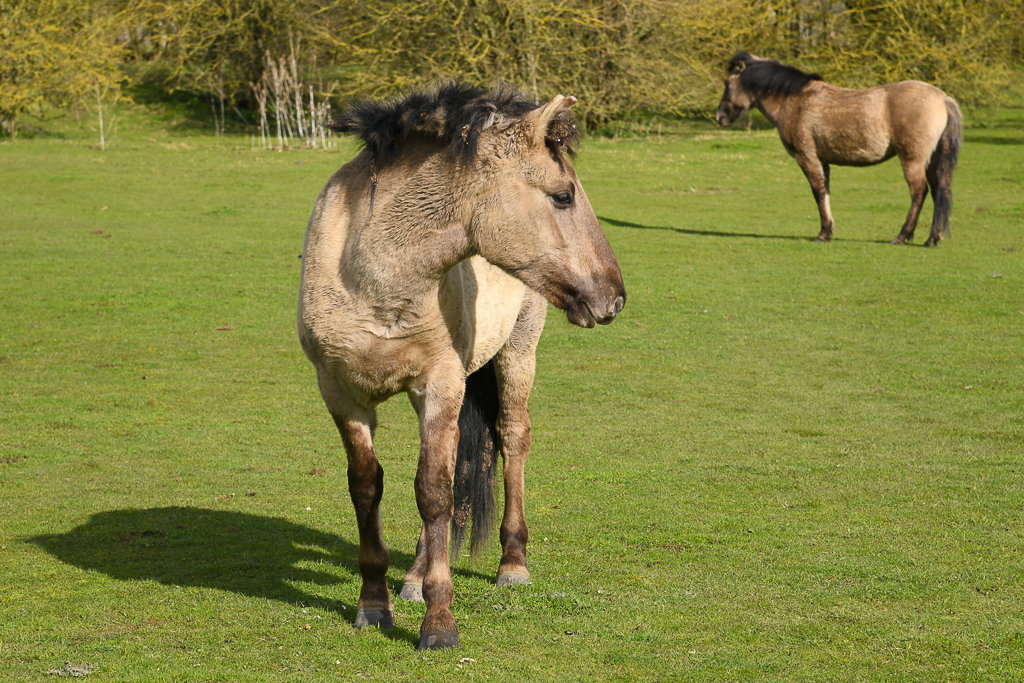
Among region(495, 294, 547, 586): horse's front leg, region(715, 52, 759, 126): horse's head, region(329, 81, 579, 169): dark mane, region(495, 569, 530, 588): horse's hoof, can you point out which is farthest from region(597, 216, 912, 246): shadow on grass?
region(329, 81, 579, 169): dark mane

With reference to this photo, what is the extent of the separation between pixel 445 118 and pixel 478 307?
40.3 inches

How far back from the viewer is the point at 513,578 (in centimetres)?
540

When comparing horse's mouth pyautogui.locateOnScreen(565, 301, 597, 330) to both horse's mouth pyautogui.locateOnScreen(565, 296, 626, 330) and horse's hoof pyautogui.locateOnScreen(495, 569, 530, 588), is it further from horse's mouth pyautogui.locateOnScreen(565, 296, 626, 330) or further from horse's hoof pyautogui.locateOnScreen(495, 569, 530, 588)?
horse's hoof pyautogui.locateOnScreen(495, 569, 530, 588)

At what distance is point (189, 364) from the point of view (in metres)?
10.6

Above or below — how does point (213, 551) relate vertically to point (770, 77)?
below

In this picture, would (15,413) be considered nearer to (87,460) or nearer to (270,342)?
(87,460)

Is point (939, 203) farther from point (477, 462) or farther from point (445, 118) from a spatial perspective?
point (445, 118)

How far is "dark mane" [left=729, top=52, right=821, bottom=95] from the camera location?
60.9 ft

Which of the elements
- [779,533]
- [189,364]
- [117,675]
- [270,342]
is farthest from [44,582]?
[270,342]

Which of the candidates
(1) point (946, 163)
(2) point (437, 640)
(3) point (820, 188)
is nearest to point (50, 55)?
(3) point (820, 188)

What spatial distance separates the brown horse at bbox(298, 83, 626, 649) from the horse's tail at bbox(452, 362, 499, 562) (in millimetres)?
933

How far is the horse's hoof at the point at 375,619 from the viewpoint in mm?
4691

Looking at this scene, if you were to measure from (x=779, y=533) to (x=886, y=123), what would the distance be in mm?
13137

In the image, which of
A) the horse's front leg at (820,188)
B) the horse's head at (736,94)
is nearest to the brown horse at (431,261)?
the horse's front leg at (820,188)
